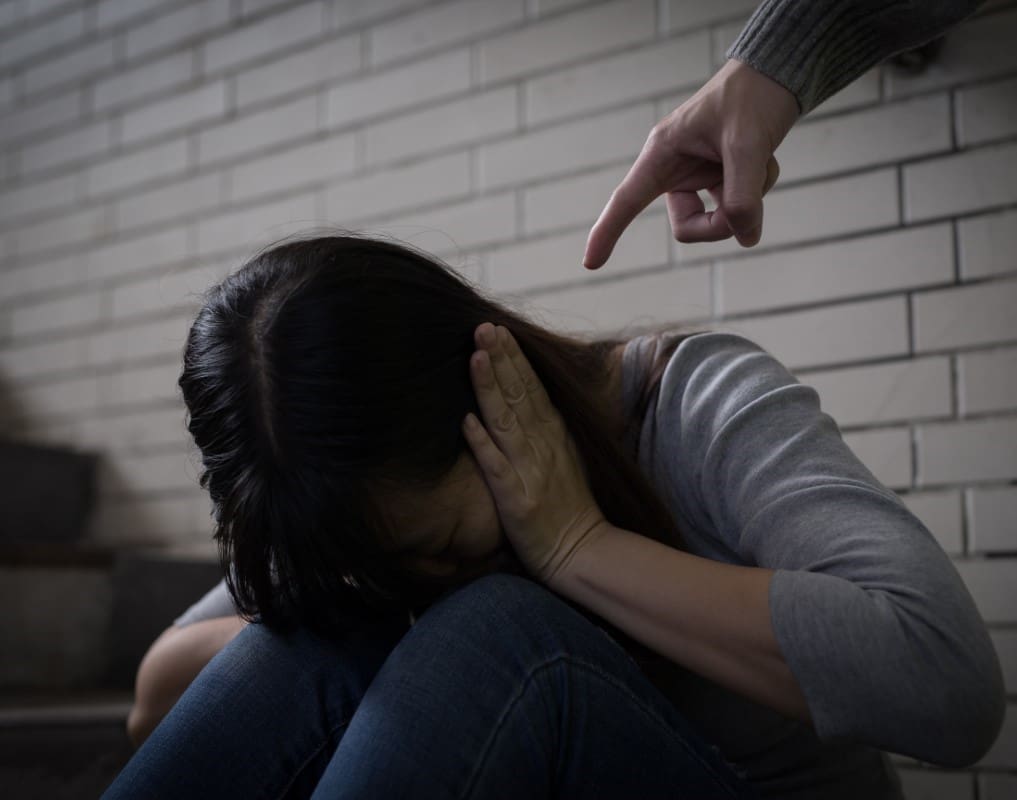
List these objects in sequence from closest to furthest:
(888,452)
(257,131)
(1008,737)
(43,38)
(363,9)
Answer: (1008,737) → (888,452) → (363,9) → (257,131) → (43,38)

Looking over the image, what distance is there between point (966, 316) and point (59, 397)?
5.90ft

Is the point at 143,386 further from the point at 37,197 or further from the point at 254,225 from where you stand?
the point at 37,197

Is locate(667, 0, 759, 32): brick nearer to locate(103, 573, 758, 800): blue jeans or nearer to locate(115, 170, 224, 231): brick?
locate(115, 170, 224, 231): brick

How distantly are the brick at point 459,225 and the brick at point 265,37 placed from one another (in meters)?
0.45

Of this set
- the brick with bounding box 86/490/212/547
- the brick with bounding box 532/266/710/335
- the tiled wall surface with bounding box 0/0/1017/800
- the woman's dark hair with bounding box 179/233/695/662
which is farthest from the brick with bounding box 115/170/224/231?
the woman's dark hair with bounding box 179/233/695/662

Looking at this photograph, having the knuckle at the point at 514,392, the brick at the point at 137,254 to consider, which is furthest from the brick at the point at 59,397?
the knuckle at the point at 514,392

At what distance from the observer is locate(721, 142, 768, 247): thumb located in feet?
2.45

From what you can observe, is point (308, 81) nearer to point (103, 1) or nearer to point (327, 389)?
point (103, 1)

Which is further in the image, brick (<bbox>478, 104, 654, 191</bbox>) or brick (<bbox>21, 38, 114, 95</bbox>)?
brick (<bbox>21, 38, 114, 95</bbox>)

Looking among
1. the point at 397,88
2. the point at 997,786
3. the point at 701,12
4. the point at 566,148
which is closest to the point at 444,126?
the point at 397,88

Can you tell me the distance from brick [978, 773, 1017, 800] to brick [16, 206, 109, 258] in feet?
6.24

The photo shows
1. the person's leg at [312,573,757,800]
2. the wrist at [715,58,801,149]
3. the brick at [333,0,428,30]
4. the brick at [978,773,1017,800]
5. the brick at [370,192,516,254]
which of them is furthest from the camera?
the brick at [333,0,428,30]

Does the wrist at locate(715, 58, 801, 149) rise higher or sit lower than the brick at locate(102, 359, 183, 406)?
higher

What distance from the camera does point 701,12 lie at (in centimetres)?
158
